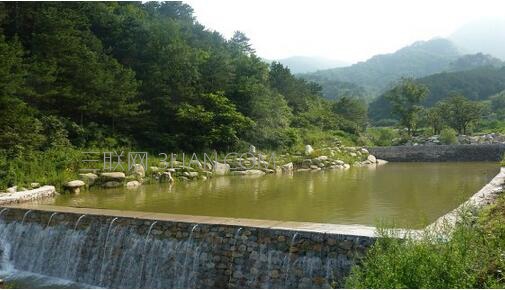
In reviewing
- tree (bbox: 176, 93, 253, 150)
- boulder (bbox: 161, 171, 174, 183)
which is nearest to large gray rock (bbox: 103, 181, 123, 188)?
boulder (bbox: 161, 171, 174, 183)

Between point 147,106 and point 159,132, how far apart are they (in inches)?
66.2

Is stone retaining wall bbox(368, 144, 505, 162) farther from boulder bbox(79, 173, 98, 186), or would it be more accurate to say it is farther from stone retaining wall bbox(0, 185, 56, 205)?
stone retaining wall bbox(0, 185, 56, 205)

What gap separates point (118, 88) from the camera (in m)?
21.2

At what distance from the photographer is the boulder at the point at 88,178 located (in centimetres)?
1595

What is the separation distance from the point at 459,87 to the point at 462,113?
106ft

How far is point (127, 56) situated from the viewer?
2573cm

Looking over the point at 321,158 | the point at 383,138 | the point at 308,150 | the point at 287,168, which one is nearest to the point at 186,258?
the point at 287,168

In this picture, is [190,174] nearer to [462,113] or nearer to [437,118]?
[437,118]

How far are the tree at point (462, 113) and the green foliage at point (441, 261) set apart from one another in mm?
37829

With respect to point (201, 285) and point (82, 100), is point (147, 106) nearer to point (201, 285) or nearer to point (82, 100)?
point (82, 100)

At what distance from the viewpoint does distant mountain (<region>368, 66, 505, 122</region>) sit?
224ft

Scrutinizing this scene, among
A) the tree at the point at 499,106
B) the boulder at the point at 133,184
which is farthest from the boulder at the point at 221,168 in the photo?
the tree at the point at 499,106

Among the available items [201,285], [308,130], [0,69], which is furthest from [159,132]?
[201,285]

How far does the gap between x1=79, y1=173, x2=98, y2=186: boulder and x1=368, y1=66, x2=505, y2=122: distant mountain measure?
2210 inches
